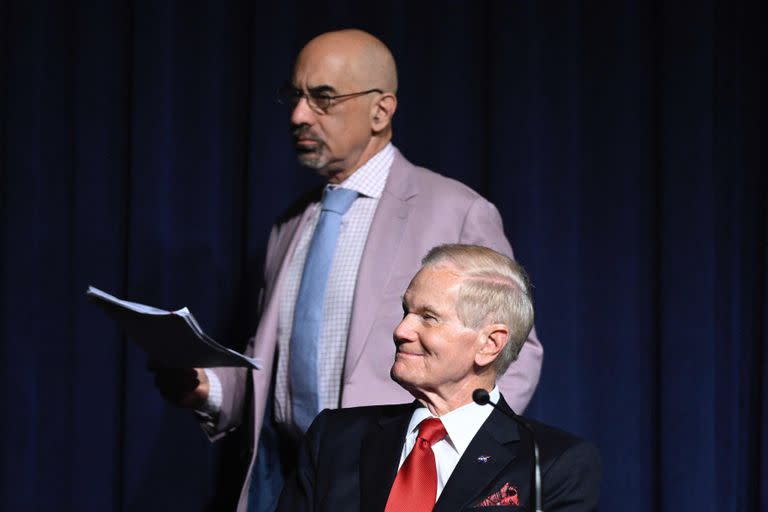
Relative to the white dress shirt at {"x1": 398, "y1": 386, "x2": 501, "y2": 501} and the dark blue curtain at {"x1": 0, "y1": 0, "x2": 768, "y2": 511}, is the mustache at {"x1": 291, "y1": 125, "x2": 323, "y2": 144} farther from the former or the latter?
the white dress shirt at {"x1": 398, "y1": 386, "x2": 501, "y2": 501}

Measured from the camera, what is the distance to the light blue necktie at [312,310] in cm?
220

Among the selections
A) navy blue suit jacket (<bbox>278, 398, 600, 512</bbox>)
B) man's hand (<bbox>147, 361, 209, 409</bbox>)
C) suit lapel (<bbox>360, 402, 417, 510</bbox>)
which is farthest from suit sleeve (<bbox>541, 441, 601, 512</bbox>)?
man's hand (<bbox>147, 361, 209, 409</bbox>)

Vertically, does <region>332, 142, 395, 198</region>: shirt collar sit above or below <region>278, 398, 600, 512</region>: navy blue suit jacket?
above

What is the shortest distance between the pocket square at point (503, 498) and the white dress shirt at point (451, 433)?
8cm

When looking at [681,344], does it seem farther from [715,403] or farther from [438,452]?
[438,452]

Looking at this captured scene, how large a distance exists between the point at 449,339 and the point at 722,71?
5.49 ft

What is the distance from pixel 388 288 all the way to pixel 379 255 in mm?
76

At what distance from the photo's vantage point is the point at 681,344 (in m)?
2.91

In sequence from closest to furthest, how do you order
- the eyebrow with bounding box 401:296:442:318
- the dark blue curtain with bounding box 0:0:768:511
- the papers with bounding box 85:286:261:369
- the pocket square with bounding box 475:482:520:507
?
1. the pocket square with bounding box 475:482:520:507
2. the eyebrow with bounding box 401:296:442:318
3. the papers with bounding box 85:286:261:369
4. the dark blue curtain with bounding box 0:0:768:511

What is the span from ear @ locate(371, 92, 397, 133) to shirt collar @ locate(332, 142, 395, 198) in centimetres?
6

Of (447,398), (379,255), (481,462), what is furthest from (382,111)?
(481,462)

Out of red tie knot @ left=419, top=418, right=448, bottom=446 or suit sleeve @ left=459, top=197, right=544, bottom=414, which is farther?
suit sleeve @ left=459, top=197, right=544, bottom=414

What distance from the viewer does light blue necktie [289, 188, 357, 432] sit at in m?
2.20

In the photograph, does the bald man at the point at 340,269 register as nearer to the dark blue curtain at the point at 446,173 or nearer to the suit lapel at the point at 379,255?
the suit lapel at the point at 379,255
